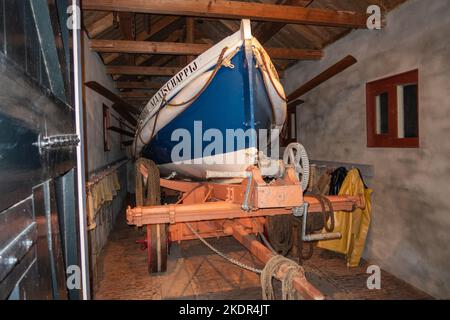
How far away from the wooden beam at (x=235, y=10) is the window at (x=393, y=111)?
99cm

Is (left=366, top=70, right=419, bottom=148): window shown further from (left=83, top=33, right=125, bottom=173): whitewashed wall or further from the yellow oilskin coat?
(left=83, top=33, right=125, bottom=173): whitewashed wall

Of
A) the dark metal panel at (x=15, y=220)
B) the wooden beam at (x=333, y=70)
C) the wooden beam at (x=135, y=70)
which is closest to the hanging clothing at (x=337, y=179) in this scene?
the wooden beam at (x=333, y=70)

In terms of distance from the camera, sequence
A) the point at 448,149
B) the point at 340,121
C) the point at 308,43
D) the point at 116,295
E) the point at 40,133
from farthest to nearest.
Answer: the point at 308,43
the point at 340,121
the point at 116,295
the point at 448,149
the point at 40,133

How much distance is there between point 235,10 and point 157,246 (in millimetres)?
3411

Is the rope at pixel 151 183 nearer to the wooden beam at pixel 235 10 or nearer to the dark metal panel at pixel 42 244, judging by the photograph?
the wooden beam at pixel 235 10

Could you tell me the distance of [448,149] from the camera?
3145 millimetres

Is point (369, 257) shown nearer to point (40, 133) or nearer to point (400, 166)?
point (400, 166)

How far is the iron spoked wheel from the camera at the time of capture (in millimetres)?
3734

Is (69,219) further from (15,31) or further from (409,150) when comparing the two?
(409,150)

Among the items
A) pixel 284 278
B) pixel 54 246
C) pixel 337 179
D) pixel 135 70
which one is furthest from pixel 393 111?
pixel 135 70

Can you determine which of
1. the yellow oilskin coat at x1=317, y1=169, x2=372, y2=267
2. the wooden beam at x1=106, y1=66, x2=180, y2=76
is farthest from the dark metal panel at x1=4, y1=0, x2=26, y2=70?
the wooden beam at x1=106, y1=66, x2=180, y2=76

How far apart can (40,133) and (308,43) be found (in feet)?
19.7

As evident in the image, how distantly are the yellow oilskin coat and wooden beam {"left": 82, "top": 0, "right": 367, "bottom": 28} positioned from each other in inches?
92.7

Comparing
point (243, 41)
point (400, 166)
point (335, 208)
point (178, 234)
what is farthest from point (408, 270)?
point (243, 41)
